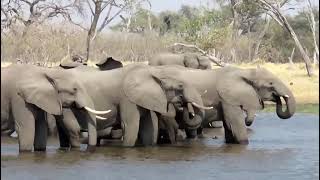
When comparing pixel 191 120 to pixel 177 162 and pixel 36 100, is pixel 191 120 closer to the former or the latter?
pixel 177 162

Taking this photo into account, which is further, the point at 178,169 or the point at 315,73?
the point at 315,73

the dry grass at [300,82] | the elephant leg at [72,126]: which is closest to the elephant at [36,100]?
the elephant leg at [72,126]

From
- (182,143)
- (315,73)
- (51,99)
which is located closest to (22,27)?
(315,73)

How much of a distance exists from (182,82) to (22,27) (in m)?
18.1

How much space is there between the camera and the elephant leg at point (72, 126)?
40.4 ft

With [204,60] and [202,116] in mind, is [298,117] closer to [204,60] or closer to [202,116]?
[204,60]

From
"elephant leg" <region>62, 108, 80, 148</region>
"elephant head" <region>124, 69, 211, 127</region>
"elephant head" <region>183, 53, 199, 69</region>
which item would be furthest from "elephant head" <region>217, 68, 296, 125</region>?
"elephant head" <region>183, 53, 199, 69</region>

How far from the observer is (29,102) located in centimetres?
1132

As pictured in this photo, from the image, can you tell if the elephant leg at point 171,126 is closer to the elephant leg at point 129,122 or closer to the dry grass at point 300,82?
the elephant leg at point 129,122

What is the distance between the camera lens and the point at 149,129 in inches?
531

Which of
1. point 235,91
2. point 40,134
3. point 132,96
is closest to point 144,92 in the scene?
point 132,96

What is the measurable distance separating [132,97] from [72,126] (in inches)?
52.2

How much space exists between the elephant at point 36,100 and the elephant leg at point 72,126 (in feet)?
0.57

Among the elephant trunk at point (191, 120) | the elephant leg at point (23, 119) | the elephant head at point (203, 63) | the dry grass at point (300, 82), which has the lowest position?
the dry grass at point (300, 82)
